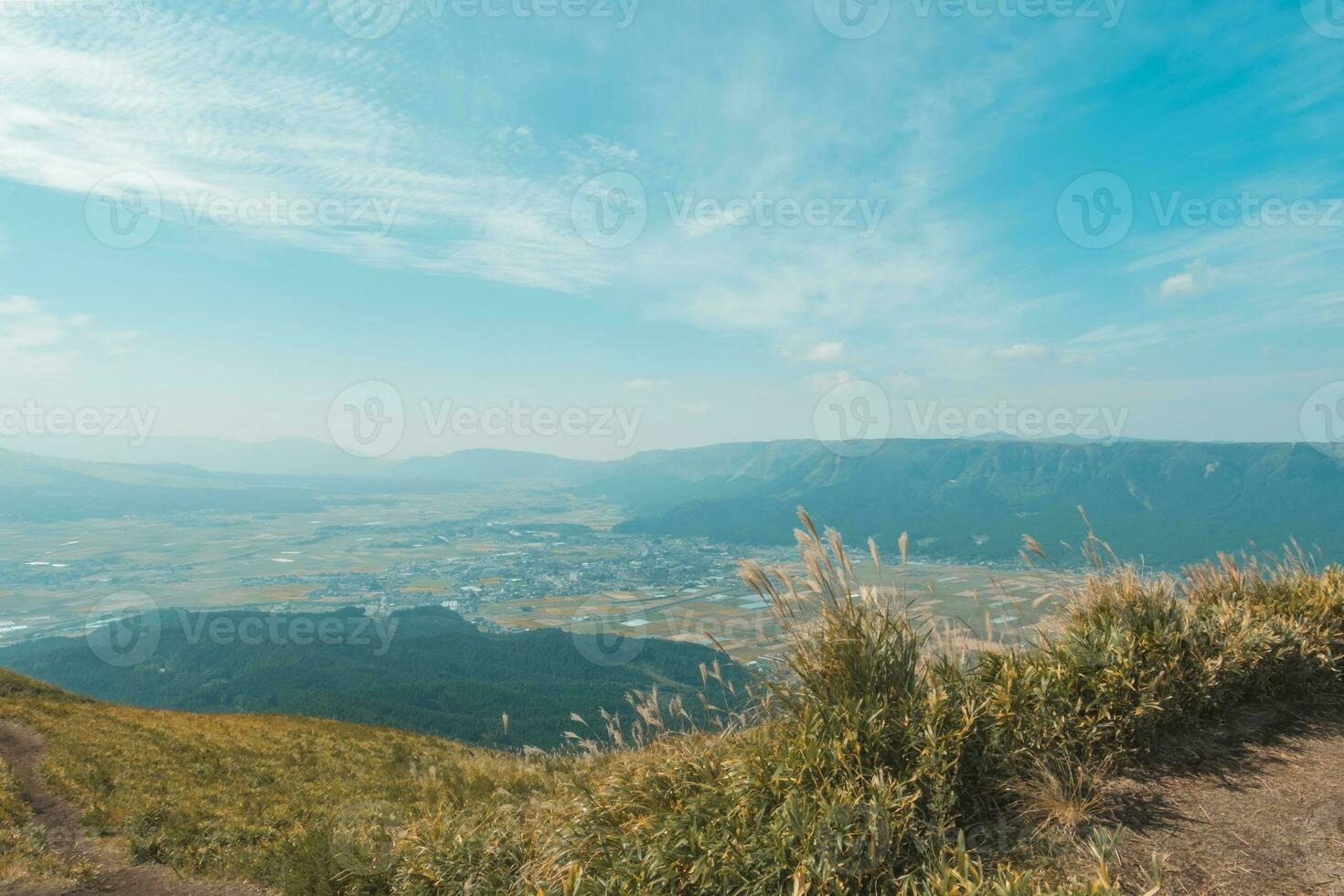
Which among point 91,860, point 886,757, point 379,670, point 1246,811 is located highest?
point 886,757

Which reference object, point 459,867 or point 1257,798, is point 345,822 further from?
point 1257,798

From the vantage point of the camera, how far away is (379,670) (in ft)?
354

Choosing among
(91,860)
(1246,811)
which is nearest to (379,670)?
(91,860)

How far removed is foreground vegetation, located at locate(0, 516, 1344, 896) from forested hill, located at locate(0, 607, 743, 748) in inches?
2692

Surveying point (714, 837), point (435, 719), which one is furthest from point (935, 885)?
point (435, 719)

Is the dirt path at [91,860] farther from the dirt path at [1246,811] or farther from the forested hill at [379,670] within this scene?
the forested hill at [379,670]

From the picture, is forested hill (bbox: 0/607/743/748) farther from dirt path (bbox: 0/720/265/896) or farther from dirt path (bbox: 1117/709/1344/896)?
dirt path (bbox: 1117/709/1344/896)

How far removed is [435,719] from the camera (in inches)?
2990

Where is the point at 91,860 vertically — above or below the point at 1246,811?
below

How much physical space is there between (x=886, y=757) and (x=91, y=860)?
11.0m

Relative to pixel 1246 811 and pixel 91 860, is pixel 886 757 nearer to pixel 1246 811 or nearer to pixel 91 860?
pixel 1246 811

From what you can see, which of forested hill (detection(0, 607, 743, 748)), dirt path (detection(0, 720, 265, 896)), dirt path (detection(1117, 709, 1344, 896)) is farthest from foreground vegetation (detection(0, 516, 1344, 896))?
forested hill (detection(0, 607, 743, 748))

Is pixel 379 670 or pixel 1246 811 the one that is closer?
pixel 1246 811

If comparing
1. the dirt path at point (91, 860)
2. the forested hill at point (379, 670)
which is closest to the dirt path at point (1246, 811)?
the dirt path at point (91, 860)
